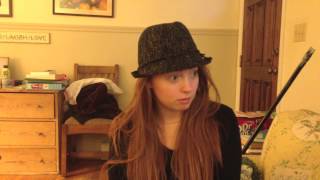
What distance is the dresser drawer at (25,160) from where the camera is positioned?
2619 millimetres

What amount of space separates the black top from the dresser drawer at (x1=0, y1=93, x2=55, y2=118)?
1809 mm

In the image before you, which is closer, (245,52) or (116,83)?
(245,52)

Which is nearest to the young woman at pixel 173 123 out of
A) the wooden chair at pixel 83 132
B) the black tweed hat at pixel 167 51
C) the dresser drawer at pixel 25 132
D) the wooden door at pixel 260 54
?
the black tweed hat at pixel 167 51

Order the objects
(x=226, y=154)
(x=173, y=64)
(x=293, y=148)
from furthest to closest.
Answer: (x=293, y=148), (x=226, y=154), (x=173, y=64)

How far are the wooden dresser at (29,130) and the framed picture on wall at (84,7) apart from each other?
2.82 ft

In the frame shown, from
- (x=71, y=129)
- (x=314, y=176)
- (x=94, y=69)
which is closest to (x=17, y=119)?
(x=71, y=129)

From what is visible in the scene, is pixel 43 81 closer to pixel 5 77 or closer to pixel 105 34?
pixel 5 77

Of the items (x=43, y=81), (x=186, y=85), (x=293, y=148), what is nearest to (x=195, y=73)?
(x=186, y=85)

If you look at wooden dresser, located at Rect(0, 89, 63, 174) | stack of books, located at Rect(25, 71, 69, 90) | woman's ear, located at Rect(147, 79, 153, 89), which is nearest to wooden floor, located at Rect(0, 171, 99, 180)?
wooden dresser, located at Rect(0, 89, 63, 174)

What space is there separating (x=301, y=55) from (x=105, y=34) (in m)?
1.88

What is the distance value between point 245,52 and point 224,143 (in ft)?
6.74

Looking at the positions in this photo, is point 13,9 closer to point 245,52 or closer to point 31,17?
point 31,17

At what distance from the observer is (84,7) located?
3.03 metres

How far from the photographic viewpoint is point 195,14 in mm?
3143
